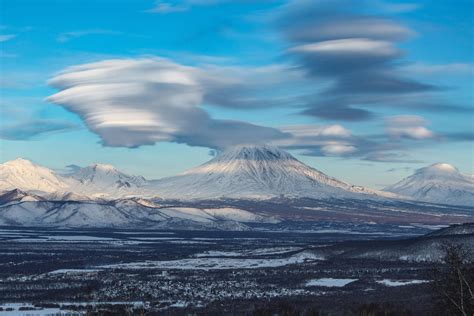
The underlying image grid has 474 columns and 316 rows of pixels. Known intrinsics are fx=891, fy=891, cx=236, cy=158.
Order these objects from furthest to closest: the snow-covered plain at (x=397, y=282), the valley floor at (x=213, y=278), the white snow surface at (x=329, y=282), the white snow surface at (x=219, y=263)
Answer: the white snow surface at (x=219, y=263) < the white snow surface at (x=329, y=282) < the snow-covered plain at (x=397, y=282) < the valley floor at (x=213, y=278)

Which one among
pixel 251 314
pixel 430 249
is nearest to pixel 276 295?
pixel 251 314

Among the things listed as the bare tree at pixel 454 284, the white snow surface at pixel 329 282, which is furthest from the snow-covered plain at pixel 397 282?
the bare tree at pixel 454 284

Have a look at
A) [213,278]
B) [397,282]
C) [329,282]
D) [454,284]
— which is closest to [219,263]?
[213,278]

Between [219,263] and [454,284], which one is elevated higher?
[454,284]

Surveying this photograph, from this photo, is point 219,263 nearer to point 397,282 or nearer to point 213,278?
point 213,278

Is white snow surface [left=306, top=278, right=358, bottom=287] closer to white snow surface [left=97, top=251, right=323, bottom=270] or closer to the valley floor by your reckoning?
the valley floor

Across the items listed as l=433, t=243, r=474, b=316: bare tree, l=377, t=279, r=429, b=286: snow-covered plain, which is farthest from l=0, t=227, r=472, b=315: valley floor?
l=433, t=243, r=474, b=316: bare tree

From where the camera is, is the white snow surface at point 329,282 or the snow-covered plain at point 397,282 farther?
the white snow surface at point 329,282

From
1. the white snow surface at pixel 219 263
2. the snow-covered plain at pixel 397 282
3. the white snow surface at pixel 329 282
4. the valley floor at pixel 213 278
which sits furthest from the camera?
the white snow surface at pixel 219 263

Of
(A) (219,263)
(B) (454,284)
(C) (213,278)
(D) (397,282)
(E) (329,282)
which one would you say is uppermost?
(B) (454,284)

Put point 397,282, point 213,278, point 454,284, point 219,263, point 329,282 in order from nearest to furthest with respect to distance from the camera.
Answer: point 454,284
point 397,282
point 329,282
point 213,278
point 219,263

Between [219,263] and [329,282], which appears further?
[219,263]

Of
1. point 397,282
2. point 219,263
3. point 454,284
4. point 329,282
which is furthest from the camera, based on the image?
point 219,263

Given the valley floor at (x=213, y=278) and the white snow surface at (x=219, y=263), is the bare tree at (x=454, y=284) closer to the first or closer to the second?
the valley floor at (x=213, y=278)
